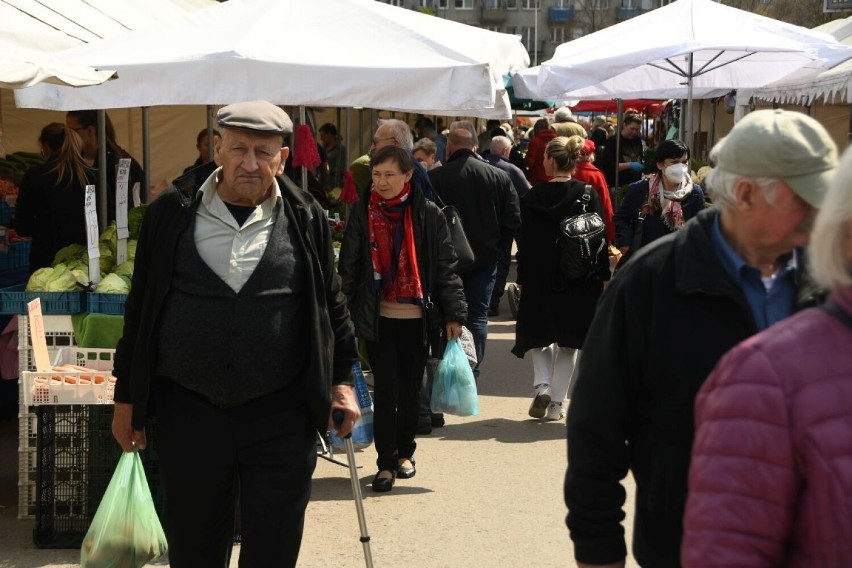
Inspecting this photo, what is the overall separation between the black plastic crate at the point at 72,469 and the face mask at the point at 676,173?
12.6 feet

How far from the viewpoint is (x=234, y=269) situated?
12.8 ft

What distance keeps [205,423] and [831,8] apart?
13011 mm

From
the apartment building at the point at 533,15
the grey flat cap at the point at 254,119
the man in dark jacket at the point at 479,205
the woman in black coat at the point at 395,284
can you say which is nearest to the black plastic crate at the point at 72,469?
the woman in black coat at the point at 395,284

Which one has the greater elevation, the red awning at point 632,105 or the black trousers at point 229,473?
the red awning at point 632,105

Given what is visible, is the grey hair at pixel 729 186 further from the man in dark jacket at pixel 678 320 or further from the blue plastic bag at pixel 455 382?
the blue plastic bag at pixel 455 382

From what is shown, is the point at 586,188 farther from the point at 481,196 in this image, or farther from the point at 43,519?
the point at 43,519

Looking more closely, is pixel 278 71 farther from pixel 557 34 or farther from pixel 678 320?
pixel 557 34

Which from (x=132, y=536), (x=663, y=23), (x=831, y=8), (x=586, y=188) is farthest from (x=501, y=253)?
(x=831, y=8)

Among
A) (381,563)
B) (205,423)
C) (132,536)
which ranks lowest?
(381,563)

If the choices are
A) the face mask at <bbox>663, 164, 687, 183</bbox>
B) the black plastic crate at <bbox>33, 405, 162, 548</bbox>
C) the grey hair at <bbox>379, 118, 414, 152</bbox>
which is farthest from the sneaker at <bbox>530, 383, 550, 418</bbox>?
the black plastic crate at <bbox>33, 405, 162, 548</bbox>

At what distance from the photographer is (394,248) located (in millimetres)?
6855

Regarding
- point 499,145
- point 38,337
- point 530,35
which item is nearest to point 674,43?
point 499,145

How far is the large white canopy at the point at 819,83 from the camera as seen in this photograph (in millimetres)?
12677

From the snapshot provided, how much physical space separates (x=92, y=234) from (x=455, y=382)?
221 centimetres
